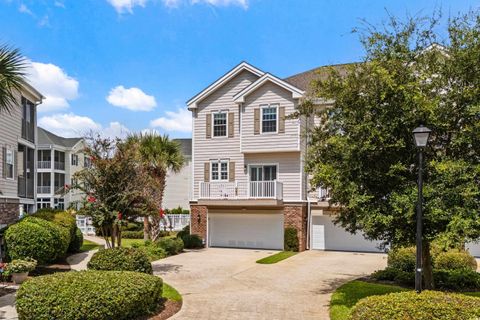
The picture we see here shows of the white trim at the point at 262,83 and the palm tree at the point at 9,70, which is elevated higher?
the white trim at the point at 262,83

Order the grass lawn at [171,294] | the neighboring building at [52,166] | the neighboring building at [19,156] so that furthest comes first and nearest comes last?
1. the neighboring building at [52,166]
2. the neighboring building at [19,156]
3. the grass lawn at [171,294]

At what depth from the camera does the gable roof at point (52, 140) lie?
4894 centimetres

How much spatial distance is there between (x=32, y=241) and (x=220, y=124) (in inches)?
556

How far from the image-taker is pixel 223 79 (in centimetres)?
2653

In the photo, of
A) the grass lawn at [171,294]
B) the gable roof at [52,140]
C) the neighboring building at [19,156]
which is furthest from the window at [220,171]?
the gable roof at [52,140]

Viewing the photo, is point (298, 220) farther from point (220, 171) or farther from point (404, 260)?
point (404, 260)

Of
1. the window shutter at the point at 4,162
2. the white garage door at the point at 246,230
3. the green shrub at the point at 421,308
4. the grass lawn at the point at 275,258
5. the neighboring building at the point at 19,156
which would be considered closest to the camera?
the green shrub at the point at 421,308

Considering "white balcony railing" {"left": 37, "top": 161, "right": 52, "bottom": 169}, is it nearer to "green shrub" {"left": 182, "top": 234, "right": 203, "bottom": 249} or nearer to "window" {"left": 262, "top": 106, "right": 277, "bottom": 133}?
"green shrub" {"left": 182, "top": 234, "right": 203, "bottom": 249}

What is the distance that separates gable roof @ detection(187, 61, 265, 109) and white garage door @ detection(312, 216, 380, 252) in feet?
31.1

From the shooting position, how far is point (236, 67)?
26375 mm

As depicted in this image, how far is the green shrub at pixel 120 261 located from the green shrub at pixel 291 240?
12457 mm

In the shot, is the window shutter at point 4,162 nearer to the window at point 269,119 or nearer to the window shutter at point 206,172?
the window shutter at point 206,172

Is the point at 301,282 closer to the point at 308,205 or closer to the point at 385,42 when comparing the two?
the point at 385,42

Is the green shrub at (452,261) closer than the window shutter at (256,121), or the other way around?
the green shrub at (452,261)
